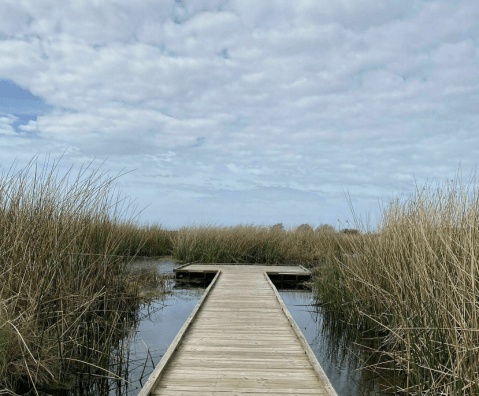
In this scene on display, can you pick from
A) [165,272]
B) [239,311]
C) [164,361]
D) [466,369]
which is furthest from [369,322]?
[165,272]

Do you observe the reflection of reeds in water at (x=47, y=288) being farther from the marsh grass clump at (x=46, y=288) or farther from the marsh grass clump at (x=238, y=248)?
the marsh grass clump at (x=238, y=248)

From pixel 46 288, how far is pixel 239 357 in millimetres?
1670

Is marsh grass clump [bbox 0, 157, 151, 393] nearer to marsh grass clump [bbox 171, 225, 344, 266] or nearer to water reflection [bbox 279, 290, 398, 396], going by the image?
water reflection [bbox 279, 290, 398, 396]

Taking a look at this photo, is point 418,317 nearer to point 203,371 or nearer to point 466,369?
point 466,369

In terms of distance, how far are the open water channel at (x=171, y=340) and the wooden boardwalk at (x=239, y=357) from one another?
344 mm

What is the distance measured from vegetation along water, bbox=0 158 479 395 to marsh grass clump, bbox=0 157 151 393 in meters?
0.01

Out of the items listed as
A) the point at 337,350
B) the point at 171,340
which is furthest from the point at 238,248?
the point at 337,350

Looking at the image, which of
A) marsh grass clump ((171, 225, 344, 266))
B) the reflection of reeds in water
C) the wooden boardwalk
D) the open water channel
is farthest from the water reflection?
marsh grass clump ((171, 225, 344, 266))

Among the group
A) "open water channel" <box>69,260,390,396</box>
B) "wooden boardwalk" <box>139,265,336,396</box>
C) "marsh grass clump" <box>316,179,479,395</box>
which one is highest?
"marsh grass clump" <box>316,179,479,395</box>

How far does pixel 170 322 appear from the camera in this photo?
5.43m

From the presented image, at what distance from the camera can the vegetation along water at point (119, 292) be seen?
8.68 ft

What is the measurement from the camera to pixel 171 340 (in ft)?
15.2

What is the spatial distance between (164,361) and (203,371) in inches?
12.9

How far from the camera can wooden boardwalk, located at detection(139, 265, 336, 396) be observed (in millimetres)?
2740
